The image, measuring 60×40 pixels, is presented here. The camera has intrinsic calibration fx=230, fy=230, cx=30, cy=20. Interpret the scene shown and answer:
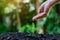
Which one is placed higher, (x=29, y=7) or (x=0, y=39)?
(x=29, y=7)

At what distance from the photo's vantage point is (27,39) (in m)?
1.38

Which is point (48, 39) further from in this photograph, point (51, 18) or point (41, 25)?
point (51, 18)

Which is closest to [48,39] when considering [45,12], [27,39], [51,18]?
[27,39]

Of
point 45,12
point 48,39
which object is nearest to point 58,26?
point 48,39

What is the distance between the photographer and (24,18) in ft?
8.77

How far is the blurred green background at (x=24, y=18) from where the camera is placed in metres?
2.41

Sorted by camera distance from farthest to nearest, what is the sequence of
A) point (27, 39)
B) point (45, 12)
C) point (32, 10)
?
1. point (32, 10)
2. point (27, 39)
3. point (45, 12)

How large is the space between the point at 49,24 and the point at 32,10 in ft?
0.80

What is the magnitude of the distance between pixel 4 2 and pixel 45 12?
1.32 metres

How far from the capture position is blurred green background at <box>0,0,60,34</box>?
7.91 feet

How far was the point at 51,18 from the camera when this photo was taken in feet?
8.29

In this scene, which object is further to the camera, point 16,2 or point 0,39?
point 16,2

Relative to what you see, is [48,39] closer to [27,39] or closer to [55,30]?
[27,39]

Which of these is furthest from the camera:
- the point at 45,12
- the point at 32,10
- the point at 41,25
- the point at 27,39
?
the point at 32,10
